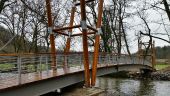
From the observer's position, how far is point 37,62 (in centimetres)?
1714

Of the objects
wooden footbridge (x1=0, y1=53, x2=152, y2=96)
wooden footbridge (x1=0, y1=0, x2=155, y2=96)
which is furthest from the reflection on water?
wooden footbridge (x1=0, y1=53, x2=152, y2=96)

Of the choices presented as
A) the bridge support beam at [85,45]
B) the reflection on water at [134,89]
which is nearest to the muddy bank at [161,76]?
the reflection on water at [134,89]

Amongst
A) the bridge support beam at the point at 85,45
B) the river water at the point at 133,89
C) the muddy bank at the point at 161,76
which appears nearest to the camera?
the bridge support beam at the point at 85,45

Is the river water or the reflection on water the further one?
the reflection on water

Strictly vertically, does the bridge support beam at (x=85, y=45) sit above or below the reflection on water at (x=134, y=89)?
above

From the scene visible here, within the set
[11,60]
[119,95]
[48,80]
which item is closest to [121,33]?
[119,95]

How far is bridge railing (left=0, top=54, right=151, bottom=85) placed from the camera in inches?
536

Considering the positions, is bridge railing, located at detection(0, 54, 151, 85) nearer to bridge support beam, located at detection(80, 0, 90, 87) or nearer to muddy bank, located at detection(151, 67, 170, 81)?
bridge support beam, located at detection(80, 0, 90, 87)

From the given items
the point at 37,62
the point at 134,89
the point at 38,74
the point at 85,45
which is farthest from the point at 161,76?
the point at 37,62

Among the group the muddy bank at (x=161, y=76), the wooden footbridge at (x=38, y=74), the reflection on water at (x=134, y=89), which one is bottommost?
the reflection on water at (x=134, y=89)

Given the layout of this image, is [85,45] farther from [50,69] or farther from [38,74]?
[38,74]

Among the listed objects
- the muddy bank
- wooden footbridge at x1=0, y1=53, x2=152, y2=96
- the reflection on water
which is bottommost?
A: the reflection on water

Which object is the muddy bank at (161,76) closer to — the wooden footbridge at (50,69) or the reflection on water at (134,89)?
the reflection on water at (134,89)

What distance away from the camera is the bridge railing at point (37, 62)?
13.6 meters
